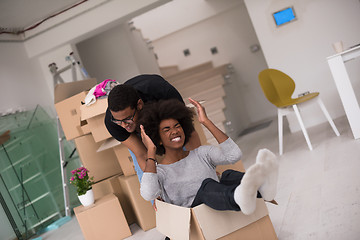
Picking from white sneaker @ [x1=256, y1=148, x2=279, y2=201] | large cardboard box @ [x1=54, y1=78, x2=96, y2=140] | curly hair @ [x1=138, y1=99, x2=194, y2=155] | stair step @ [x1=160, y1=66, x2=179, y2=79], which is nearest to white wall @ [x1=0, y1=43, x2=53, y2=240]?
large cardboard box @ [x1=54, y1=78, x2=96, y2=140]

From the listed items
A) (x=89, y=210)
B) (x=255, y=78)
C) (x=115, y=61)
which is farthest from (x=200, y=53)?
(x=89, y=210)

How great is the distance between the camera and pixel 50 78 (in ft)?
18.0

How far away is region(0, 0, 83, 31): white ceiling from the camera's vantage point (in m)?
4.54

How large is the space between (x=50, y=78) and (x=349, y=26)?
3586 mm

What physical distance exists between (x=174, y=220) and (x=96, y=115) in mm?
1612

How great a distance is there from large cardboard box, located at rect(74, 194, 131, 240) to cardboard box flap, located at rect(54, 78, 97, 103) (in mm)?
1116

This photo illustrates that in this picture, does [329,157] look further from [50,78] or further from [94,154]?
[50,78]

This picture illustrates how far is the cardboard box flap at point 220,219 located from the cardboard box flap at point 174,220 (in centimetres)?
6

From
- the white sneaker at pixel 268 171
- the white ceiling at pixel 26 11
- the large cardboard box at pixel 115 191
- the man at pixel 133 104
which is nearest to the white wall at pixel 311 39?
the white ceiling at pixel 26 11

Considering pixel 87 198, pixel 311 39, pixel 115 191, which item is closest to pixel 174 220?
pixel 87 198

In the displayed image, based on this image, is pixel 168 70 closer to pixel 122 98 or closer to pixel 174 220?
pixel 122 98

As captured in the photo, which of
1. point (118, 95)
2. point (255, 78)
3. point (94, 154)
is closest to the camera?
point (118, 95)

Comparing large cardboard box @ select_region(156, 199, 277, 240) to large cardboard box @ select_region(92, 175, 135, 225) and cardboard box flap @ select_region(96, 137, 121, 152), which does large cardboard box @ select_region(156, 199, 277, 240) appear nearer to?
cardboard box flap @ select_region(96, 137, 121, 152)

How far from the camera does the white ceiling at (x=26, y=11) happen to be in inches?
179
